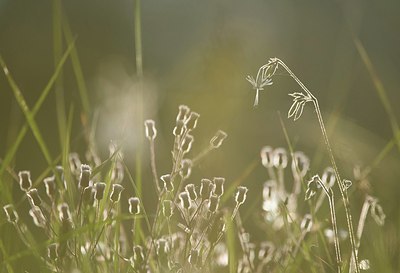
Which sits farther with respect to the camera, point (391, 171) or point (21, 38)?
point (21, 38)

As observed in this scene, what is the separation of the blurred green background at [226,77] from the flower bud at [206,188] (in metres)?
0.34

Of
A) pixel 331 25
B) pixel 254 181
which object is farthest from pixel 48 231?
pixel 331 25

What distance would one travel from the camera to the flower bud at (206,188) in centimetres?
207

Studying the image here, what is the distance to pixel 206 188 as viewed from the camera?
6.84 feet

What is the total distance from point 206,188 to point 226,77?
3194 millimetres

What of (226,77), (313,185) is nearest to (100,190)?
(313,185)

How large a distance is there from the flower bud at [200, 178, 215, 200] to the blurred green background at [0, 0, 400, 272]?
340 mm

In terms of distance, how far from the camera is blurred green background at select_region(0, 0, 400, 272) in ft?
11.2

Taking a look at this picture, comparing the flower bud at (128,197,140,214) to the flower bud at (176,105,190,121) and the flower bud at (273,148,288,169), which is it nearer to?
the flower bud at (176,105,190,121)

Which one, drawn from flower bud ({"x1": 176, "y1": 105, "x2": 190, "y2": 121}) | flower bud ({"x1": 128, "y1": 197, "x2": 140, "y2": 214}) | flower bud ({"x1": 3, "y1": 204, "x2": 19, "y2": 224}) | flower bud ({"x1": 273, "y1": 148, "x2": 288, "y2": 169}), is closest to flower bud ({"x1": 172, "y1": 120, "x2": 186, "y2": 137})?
flower bud ({"x1": 176, "y1": 105, "x2": 190, "y2": 121})

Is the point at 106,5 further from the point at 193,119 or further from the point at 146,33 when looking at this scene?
the point at 193,119

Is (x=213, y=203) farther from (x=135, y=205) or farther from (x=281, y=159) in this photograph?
(x=281, y=159)

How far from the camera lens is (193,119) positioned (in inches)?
88.4

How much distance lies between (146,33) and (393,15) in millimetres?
5488
